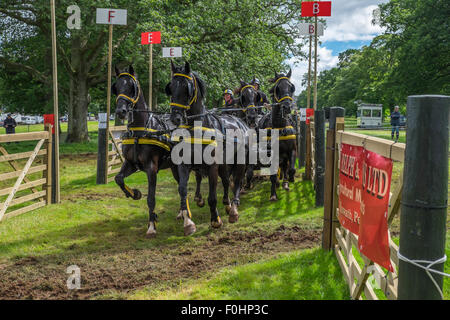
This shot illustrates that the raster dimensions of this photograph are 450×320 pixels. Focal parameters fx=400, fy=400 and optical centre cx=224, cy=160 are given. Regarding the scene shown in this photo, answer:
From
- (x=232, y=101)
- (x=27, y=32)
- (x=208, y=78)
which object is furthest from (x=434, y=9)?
(x=27, y=32)

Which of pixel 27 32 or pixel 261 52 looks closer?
pixel 261 52

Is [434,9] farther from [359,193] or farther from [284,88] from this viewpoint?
[359,193]

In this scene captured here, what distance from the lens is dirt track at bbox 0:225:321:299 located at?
4516 millimetres

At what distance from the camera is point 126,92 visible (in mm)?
6723

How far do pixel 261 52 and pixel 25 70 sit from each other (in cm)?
1365

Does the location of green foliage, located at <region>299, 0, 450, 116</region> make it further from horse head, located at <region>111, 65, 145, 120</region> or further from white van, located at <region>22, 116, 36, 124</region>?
white van, located at <region>22, 116, 36, 124</region>

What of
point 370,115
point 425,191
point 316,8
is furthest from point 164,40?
point 370,115

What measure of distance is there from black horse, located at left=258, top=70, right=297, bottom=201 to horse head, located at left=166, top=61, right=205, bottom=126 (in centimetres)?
286

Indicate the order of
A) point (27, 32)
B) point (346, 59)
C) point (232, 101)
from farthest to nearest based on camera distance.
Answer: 1. point (346, 59)
2. point (27, 32)
3. point (232, 101)

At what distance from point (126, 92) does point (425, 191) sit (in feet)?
18.1

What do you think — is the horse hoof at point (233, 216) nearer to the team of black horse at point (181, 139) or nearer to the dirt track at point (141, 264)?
the team of black horse at point (181, 139)

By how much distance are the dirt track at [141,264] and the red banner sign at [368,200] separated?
6.65ft

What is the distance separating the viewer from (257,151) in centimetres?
944

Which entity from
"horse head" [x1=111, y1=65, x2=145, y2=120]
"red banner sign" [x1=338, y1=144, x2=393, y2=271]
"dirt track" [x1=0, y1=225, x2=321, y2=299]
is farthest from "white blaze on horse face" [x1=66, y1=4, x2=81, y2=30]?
"red banner sign" [x1=338, y1=144, x2=393, y2=271]
